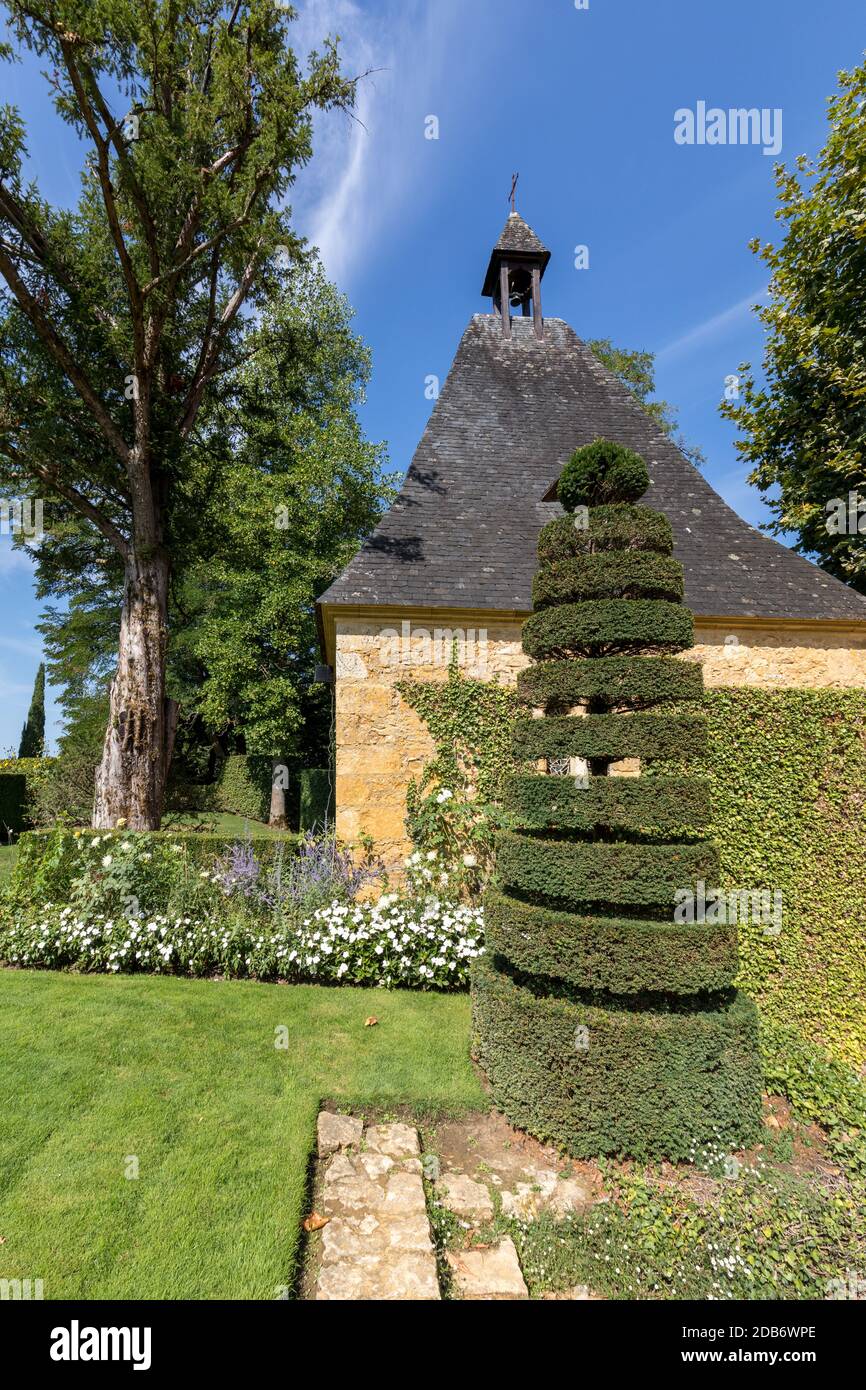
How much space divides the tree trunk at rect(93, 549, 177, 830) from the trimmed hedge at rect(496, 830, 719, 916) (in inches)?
276

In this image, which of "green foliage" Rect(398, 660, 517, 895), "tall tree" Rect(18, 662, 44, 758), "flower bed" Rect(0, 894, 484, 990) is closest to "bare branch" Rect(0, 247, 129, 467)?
"green foliage" Rect(398, 660, 517, 895)

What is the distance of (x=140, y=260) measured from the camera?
9.74m

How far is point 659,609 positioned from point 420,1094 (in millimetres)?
4035

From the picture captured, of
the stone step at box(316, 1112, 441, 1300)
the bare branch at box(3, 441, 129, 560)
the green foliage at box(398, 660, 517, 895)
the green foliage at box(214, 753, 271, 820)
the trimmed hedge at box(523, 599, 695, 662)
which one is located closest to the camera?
the stone step at box(316, 1112, 441, 1300)

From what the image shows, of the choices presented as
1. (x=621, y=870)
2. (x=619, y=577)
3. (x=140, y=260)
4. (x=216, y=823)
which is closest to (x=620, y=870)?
(x=621, y=870)

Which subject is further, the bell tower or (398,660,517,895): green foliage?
the bell tower

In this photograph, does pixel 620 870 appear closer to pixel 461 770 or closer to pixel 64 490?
pixel 461 770

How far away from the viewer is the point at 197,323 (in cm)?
1095

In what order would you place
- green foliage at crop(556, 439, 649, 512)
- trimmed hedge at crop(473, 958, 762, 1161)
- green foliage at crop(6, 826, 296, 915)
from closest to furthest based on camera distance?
1. trimmed hedge at crop(473, 958, 762, 1161)
2. green foliage at crop(556, 439, 649, 512)
3. green foliage at crop(6, 826, 296, 915)

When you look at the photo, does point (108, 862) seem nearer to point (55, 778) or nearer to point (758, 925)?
point (758, 925)

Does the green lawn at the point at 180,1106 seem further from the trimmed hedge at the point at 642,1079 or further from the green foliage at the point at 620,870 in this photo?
the green foliage at the point at 620,870

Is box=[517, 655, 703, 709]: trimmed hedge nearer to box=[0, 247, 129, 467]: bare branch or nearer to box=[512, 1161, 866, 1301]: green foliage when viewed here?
box=[512, 1161, 866, 1301]: green foliage

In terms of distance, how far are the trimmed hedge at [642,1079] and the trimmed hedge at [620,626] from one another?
255 centimetres

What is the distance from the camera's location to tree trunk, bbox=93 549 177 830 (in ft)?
28.0
